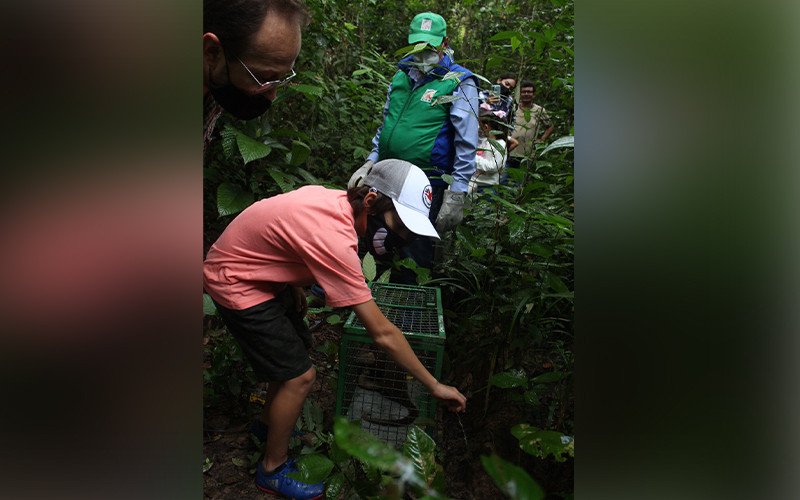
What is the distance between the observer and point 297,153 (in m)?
3.09

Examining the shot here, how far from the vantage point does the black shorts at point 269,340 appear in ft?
6.44

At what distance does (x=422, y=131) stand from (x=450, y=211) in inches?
20.3

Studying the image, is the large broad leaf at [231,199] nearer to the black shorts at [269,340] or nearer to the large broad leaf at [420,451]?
the black shorts at [269,340]

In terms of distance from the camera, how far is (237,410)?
2.53 metres

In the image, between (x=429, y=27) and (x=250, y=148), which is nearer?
(x=250, y=148)

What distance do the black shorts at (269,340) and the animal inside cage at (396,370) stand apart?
189 millimetres

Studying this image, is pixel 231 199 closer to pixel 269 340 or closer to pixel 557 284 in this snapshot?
pixel 269 340

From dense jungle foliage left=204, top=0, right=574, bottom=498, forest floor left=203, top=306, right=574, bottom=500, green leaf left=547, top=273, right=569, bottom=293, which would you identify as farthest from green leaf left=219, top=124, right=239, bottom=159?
green leaf left=547, top=273, right=569, bottom=293

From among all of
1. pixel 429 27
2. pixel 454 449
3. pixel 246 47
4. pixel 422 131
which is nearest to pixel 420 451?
pixel 246 47

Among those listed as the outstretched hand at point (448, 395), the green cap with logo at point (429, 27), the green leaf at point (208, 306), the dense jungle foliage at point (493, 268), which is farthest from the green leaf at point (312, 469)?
the green cap with logo at point (429, 27)

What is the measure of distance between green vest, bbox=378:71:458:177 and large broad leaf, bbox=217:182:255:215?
90 cm
